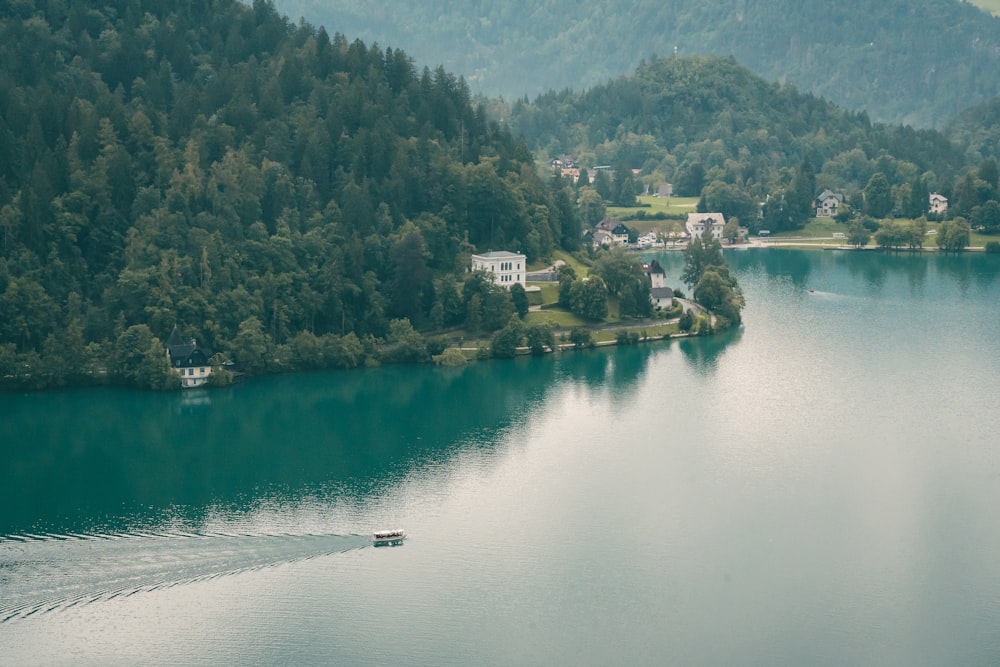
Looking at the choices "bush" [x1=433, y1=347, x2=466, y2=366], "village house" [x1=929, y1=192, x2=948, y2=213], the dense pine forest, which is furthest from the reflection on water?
"village house" [x1=929, y1=192, x2=948, y2=213]

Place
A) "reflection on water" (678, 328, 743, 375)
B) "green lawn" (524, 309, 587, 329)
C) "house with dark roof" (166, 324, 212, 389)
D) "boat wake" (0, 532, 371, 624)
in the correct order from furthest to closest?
"green lawn" (524, 309, 587, 329) < "reflection on water" (678, 328, 743, 375) < "house with dark roof" (166, 324, 212, 389) < "boat wake" (0, 532, 371, 624)

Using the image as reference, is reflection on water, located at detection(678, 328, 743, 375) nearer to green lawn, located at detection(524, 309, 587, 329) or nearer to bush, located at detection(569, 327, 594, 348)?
bush, located at detection(569, 327, 594, 348)

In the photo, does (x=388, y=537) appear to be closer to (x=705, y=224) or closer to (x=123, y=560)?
(x=123, y=560)

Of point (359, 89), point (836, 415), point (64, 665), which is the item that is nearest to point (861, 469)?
point (836, 415)

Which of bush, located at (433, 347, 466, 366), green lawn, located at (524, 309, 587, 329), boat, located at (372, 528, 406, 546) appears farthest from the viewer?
green lawn, located at (524, 309, 587, 329)

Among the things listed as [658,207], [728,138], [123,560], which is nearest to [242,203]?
[123,560]
